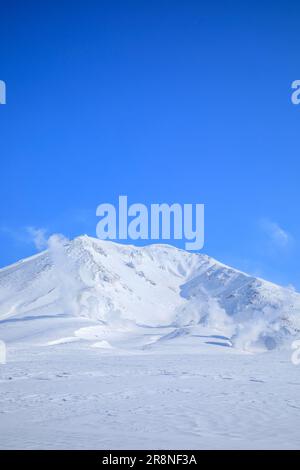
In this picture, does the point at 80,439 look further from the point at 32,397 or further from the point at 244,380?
the point at 244,380

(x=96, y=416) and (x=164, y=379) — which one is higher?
(x=164, y=379)

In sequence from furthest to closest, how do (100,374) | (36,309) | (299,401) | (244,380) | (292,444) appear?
(36,309) → (100,374) → (244,380) → (299,401) → (292,444)

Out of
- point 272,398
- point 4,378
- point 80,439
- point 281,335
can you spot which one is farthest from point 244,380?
point 281,335

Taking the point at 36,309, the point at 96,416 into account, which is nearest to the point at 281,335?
the point at 96,416

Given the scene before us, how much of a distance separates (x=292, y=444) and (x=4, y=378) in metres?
19.7

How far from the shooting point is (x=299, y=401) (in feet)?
58.2

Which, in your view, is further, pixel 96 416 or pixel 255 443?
pixel 96 416

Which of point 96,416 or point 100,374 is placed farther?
point 100,374

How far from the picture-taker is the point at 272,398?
18.5 meters
